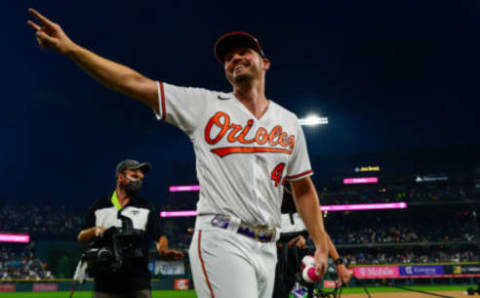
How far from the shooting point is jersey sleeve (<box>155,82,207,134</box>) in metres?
2.30

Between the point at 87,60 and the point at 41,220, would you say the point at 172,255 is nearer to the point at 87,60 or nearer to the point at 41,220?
the point at 87,60

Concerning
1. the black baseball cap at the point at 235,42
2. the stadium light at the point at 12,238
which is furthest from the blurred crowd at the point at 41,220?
the black baseball cap at the point at 235,42

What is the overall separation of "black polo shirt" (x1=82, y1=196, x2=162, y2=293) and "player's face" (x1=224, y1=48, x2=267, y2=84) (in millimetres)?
2502

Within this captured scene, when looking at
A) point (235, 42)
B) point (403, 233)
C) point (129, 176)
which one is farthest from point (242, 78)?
point (403, 233)

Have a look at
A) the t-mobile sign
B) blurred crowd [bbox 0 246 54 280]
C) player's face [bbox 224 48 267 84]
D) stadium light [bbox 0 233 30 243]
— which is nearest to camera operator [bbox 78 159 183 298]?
player's face [bbox 224 48 267 84]

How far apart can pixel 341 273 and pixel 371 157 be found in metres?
51.7

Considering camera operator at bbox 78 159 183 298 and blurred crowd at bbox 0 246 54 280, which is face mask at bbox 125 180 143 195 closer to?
camera operator at bbox 78 159 183 298

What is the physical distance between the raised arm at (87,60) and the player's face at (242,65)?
75cm

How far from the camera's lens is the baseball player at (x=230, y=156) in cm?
214

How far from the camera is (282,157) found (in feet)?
8.50

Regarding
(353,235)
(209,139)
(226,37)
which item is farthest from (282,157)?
(353,235)

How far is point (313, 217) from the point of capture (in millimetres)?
2824

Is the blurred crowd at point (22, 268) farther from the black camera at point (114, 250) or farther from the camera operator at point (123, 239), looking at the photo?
the black camera at point (114, 250)

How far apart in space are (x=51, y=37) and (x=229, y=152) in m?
1.17
